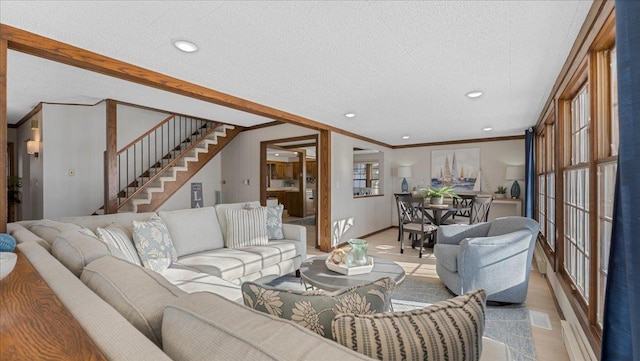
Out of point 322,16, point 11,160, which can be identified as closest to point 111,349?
point 322,16

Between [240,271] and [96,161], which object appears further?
[96,161]

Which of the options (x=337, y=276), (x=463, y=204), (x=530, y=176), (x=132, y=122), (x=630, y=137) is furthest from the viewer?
(x=463, y=204)

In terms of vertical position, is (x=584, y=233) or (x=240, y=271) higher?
(x=584, y=233)

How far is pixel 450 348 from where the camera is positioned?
0.71 m

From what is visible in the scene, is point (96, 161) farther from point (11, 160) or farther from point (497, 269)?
point (497, 269)

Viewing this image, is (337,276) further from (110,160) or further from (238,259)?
(110,160)

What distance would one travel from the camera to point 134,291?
95cm

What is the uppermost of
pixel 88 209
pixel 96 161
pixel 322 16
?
pixel 322 16

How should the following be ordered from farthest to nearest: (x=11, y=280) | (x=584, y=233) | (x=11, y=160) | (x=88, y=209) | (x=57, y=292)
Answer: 1. (x=11, y=160)
2. (x=88, y=209)
3. (x=584, y=233)
4. (x=11, y=280)
5. (x=57, y=292)

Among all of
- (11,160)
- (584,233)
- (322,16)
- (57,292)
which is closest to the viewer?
(57,292)

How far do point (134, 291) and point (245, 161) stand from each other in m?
5.26

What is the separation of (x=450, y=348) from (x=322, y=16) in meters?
1.72

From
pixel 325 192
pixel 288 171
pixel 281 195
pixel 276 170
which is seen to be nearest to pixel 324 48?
pixel 325 192

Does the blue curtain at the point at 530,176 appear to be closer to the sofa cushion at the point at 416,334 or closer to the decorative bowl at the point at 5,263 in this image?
the sofa cushion at the point at 416,334
